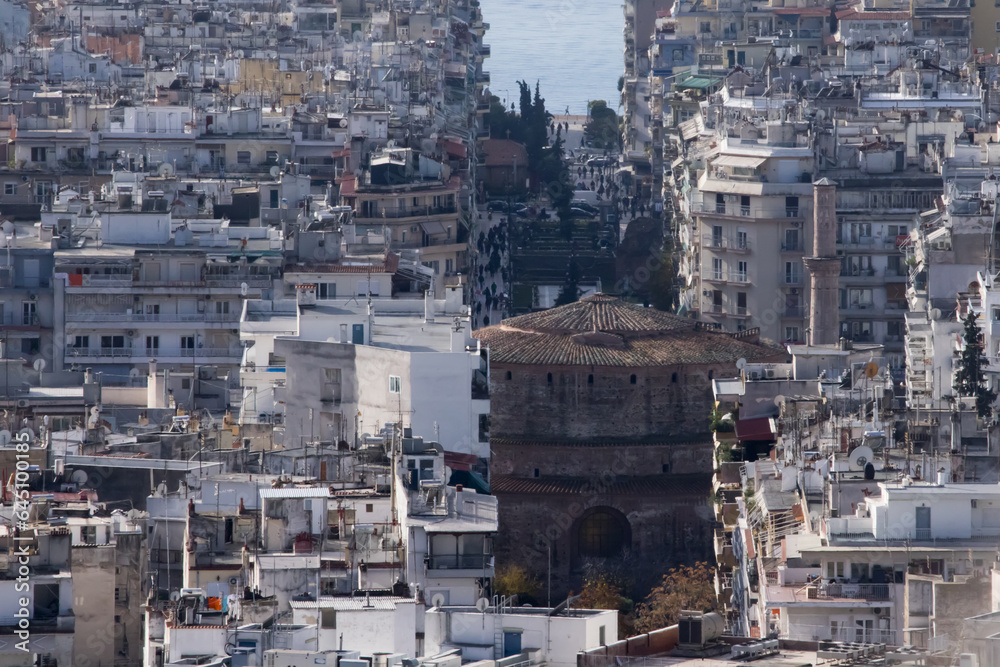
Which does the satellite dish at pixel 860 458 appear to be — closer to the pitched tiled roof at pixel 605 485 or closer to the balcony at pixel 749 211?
the pitched tiled roof at pixel 605 485

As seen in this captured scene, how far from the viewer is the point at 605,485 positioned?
101 metres

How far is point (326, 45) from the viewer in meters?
166

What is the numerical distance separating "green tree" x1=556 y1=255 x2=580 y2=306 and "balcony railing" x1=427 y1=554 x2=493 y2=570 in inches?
2720

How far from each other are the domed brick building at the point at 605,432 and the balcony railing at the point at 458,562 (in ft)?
118

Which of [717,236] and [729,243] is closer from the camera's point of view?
[729,243]

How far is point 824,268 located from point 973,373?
3093 centimetres

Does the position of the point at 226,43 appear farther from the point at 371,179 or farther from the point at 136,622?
the point at 136,622

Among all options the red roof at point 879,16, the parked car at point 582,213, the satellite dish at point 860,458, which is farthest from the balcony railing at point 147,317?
the red roof at point 879,16

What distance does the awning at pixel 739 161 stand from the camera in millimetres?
117188

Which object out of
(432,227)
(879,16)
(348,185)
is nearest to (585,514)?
(432,227)

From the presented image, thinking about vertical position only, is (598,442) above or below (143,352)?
below

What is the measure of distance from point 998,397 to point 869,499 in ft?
46.2

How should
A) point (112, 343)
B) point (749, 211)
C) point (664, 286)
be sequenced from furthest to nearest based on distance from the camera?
point (664, 286) < point (749, 211) < point (112, 343)

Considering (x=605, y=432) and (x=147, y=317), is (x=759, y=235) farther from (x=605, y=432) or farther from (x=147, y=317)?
(x=147, y=317)
